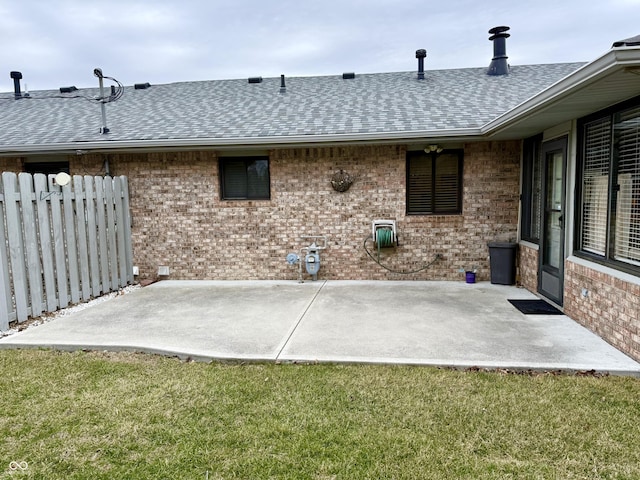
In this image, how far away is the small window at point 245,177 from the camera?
809cm

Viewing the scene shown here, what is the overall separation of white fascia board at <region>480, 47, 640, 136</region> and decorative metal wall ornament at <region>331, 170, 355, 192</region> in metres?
3.12

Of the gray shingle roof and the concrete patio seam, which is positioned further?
the gray shingle roof

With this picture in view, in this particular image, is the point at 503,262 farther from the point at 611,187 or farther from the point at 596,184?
the point at 611,187

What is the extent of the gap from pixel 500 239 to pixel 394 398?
206 inches

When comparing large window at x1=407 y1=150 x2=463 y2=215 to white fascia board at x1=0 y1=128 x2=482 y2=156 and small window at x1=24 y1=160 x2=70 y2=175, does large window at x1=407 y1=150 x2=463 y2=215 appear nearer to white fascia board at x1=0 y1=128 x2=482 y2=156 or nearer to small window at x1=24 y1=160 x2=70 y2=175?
white fascia board at x1=0 y1=128 x2=482 y2=156

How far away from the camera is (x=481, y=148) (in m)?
7.52

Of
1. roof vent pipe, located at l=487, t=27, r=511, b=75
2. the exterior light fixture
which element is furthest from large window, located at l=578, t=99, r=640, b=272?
roof vent pipe, located at l=487, t=27, r=511, b=75

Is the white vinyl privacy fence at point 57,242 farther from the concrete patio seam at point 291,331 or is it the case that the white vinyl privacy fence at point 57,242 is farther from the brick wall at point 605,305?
the brick wall at point 605,305

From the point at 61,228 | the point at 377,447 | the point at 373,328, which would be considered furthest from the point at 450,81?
the point at 377,447

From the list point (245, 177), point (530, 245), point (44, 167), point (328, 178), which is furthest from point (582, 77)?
point (44, 167)

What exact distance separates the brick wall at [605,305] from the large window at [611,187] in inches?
8.4

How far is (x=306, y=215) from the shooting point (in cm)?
798

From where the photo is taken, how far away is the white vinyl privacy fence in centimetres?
537

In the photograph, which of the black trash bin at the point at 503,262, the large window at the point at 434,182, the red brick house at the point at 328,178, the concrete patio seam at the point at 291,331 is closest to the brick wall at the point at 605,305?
the red brick house at the point at 328,178
